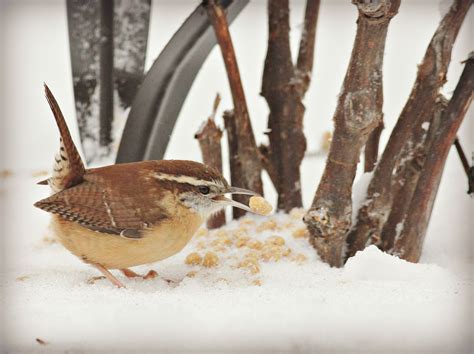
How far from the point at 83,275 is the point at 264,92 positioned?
1072 mm

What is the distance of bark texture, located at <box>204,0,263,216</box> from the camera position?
2.61 metres

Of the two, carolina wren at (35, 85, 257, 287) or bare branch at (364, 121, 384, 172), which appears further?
bare branch at (364, 121, 384, 172)

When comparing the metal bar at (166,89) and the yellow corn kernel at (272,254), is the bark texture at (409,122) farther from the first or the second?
the metal bar at (166,89)

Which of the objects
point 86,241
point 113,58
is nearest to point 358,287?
point 86,241

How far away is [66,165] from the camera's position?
236cm

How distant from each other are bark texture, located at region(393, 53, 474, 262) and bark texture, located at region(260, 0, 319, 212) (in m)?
0.60

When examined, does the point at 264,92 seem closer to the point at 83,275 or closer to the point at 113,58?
the point at 113,58

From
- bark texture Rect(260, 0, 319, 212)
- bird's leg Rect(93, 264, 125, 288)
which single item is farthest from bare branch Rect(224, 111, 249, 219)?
bird's leg Rect(93, 264, 125, 288)

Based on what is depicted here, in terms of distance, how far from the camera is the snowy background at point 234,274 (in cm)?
184

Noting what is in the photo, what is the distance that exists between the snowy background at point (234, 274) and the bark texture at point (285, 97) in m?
0.15

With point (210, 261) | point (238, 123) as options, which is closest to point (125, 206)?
point (210, 261)

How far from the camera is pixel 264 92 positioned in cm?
296

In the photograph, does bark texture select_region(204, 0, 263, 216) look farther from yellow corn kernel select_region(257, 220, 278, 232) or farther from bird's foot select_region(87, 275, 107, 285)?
bird's foot select_region(87, 275, 107, 285)

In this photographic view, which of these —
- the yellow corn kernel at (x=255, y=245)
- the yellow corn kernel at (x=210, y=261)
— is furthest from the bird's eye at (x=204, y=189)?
the yellow corn kernel at (x=255, y=245)
